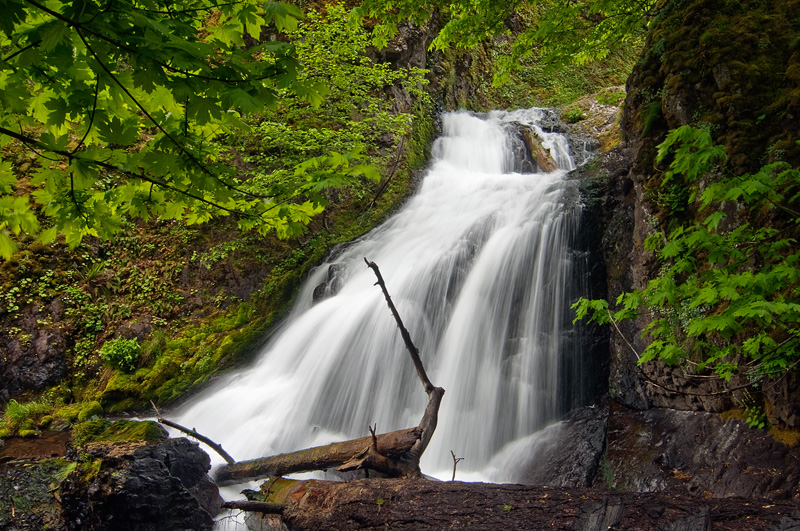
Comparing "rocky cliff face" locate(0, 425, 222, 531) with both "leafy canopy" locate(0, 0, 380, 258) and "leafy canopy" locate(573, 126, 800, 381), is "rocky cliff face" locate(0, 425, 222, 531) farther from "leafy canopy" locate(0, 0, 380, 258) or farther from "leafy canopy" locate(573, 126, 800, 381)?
"leafy canopy" locate(573, 126, 800, 381)

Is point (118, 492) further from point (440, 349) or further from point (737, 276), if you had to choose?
point (737, 276)

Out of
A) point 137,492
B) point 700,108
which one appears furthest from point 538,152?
point 137,492

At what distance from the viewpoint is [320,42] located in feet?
28.3

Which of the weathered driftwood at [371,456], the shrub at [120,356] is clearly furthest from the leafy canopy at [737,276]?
the shrub at [120,356]

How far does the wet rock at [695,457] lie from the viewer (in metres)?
3.01

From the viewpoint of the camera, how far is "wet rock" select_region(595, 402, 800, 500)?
3014 mm

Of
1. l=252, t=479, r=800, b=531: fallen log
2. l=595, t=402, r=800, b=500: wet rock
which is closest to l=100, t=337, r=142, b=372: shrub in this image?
l=252, t=479, r=800, b=531: fallen log

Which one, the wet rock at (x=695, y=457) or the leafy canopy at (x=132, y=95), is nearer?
the leafy canopy at (x=132, y=95)

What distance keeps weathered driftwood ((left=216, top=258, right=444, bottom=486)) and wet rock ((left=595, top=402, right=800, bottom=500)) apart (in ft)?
6.16

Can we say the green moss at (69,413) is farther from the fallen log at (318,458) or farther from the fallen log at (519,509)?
the fallen log at (519,509)

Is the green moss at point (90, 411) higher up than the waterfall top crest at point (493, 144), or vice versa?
the waterfall top crest at point (493, 144)

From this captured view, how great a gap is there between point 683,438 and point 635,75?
398 centimetres

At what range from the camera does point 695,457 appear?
379cm

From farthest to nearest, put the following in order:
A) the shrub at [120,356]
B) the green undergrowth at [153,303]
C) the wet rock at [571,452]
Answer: the shrub at [120,356] → the green undergrowth at [153,303] → the wet rock at [571,452]
